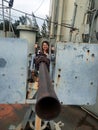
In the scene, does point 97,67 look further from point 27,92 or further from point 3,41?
point 3,41

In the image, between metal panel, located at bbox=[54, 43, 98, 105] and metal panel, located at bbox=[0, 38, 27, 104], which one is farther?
metal panel, located at bbox=[54, 43, 98, 105]

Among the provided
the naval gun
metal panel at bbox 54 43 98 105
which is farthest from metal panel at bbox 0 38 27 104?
metal panel at bbox 54 43 98 105

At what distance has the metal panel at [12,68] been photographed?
94.7 inches

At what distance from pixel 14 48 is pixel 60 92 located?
0.67 meters

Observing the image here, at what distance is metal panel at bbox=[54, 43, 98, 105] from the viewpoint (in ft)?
8.32

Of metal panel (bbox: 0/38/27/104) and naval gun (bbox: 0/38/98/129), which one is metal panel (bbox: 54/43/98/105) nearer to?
naval gun (bbox: 0/38/98/129)

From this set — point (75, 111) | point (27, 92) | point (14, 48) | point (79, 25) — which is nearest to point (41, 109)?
point (14, 48)

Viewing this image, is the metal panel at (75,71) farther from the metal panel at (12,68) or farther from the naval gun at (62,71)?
the metal panel at (12,68)

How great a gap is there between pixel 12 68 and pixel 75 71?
65 cm

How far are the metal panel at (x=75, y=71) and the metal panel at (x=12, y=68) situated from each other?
0.35 m

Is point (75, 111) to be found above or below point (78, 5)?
below

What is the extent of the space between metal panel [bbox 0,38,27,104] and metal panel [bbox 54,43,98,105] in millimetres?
347

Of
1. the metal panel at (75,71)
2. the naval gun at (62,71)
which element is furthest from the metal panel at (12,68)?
the metal panel at (75,71)

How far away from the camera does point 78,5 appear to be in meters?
4.96
